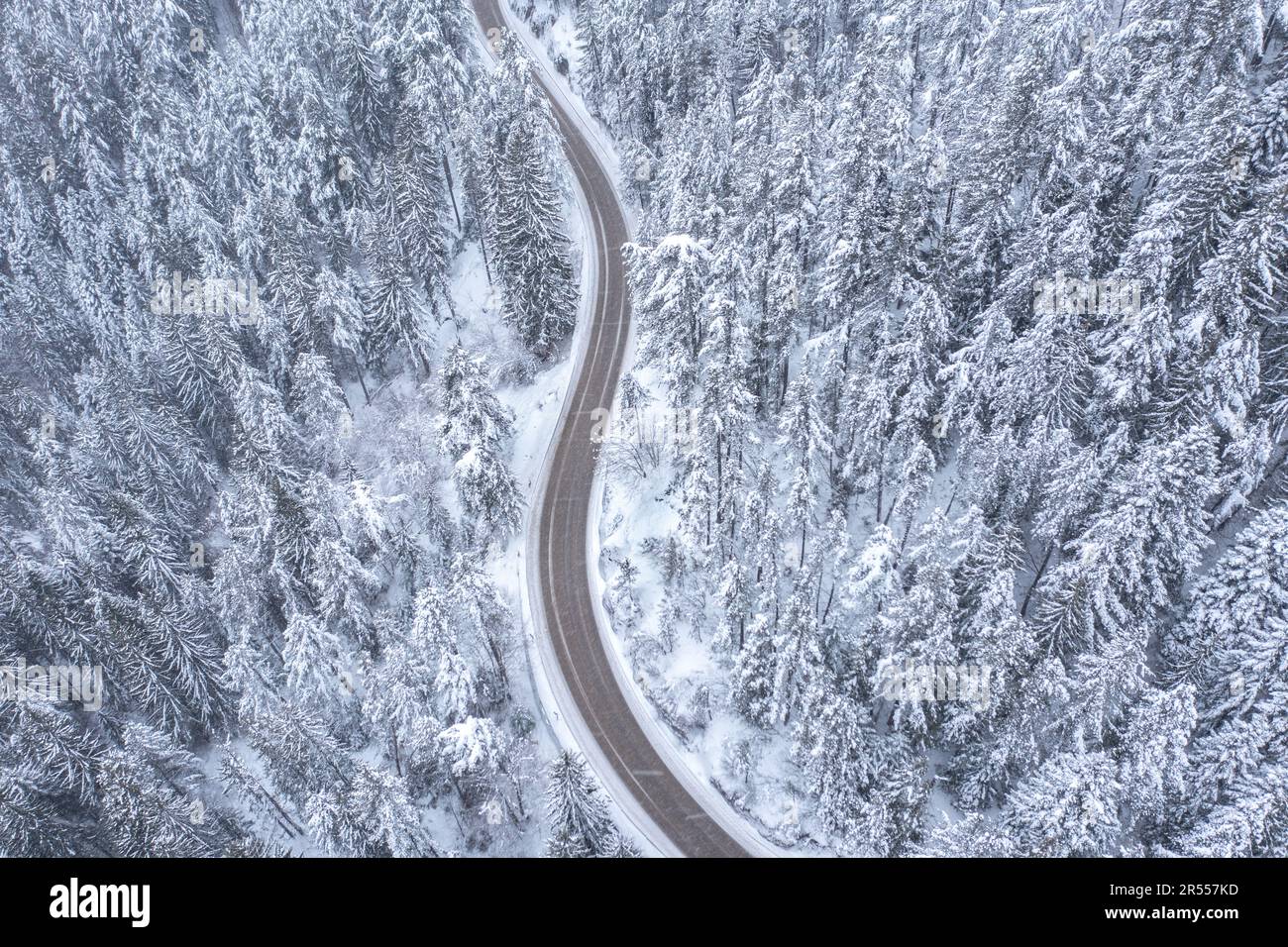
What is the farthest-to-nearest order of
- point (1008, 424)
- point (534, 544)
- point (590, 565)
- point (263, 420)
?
point (263, 420) → point (534, 544) → point (590, 565) → point (1008, 424)

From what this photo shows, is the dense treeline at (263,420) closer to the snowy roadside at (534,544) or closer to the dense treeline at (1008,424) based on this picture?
the snowy roadside at (534,544)

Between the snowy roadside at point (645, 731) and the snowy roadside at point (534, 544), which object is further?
the snowy roadside at point (534, 544)

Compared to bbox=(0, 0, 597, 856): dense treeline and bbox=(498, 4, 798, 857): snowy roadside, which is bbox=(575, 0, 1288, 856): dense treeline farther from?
bbox=(0, 0, 597, 856): dense treeline

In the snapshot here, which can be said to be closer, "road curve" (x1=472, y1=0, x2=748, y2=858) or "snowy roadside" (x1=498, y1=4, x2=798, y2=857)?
"snowy roadside" (x1=498, y1=4, x2=798, y2=857)

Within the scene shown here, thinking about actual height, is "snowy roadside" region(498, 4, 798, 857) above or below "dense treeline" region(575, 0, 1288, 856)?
below

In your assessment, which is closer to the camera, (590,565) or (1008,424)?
(1008,424)

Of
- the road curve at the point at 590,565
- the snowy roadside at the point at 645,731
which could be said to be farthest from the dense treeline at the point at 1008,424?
the road curve at the point at 590,565

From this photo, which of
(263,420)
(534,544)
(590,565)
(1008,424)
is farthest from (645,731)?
(263,420)

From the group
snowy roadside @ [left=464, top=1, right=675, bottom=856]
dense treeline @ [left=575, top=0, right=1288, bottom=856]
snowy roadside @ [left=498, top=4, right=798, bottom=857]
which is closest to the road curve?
snowy roadside @ [left=498, top=4, right=798, bottom=857]

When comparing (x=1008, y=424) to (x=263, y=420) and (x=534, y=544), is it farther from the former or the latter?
(x=263, y=420)
